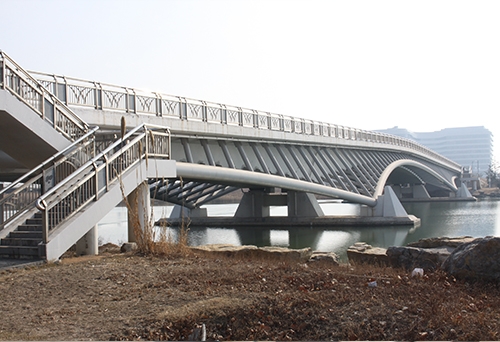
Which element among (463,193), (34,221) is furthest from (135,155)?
(463,193)

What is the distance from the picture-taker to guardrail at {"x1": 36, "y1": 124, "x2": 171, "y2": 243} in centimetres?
1040

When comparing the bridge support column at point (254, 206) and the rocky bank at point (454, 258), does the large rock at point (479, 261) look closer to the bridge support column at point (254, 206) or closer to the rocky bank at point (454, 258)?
the rocky bank at point (454, 258)

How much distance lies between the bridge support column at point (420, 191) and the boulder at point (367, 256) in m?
67.4

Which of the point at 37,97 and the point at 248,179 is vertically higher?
the point at 37,97

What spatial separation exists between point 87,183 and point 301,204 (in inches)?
1188

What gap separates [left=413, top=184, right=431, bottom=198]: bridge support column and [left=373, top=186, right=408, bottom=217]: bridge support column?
3815 cm

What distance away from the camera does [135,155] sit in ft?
44.0

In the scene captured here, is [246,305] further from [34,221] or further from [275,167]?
[275,167]

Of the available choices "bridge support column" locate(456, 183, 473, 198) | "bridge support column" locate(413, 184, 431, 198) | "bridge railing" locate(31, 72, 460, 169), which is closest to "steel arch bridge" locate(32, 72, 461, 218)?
"bridge railing" locate(31, 72, 460, 169)

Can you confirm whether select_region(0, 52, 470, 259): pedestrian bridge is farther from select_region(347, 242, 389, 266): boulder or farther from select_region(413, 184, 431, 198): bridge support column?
select_region(413, 184, 431, 198): bridge support column

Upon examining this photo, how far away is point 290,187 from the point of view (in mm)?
29641

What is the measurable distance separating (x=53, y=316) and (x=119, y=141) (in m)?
6.52

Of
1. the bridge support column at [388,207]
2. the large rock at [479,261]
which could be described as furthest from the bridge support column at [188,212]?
the large rock at [479,261]

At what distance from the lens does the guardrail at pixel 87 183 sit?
10.4 metres
